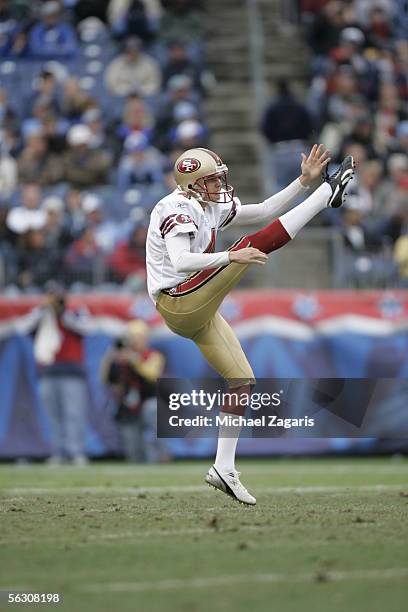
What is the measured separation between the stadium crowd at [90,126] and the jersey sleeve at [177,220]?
624 centimetres

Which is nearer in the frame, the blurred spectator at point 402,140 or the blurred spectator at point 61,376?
→ the blurred spectator at point 61,376

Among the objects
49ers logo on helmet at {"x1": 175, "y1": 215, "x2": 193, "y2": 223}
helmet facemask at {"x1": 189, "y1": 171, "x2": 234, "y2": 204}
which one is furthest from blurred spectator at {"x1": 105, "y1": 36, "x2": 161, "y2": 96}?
49ers logo on helmet at {"x1": 175, "y1": 215, "x2": 193, "y2": 223}

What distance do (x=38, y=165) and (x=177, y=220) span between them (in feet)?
28.9

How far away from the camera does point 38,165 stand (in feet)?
52.6

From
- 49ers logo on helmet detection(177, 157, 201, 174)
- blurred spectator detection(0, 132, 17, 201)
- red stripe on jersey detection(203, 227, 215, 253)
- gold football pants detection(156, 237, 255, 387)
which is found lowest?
gold football pants detection(156, 237, 255, 387)

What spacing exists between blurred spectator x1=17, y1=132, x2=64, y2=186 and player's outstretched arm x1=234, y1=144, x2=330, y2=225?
795cm

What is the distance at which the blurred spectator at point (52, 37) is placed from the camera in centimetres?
1827

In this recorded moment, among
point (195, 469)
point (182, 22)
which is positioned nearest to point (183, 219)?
point (195, 469)

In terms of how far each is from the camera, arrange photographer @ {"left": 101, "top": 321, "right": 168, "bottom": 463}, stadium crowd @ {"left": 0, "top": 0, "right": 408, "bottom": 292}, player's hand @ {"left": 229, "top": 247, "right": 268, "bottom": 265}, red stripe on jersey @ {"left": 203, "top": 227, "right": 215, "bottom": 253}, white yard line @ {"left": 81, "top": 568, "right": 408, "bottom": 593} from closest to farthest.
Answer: white yard line @ {"left": 81, "top": 568, "right": 408, "bottom": 593} → player's hand @ {"left": 229, "top": 247, "right": 268, "bottom": 265} → red stripe on jersey @ {"left": 203, "top": 227, "right": 215, "bottom": 253} → photographer @ {"left": 101, "top": 321, "right": 168, "bottom": 463} → stadium crowd @ {"left": 0, "top": 0, "right": 408, "bottom": 292}

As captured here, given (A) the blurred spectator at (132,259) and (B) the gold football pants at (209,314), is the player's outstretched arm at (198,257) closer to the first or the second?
(B) the gold football pants at (209,314)

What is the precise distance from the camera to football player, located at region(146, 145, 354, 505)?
762cm

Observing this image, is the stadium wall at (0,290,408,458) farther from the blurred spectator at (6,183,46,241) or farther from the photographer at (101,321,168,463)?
the blurred spectator at (6,183,46,241)

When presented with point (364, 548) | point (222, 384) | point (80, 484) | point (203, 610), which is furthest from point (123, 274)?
point (203, 610)

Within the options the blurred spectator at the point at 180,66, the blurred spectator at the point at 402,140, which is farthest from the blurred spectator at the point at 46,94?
the blurred spectator at the point at 402,140
